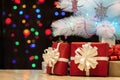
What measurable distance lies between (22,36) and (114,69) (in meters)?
1.71

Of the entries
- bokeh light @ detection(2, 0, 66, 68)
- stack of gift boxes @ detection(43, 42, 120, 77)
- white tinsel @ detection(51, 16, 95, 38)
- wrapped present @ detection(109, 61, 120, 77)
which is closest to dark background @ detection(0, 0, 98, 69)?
bokeh light @ detection(2, 0, 66, 68)

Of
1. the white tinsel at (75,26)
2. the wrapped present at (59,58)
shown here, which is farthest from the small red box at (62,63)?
the white tinsel at (75,26)

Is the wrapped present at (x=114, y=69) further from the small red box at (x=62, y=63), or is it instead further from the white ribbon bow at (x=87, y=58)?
the small red box at (x=62, y=63)

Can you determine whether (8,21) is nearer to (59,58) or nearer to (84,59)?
(59,58)

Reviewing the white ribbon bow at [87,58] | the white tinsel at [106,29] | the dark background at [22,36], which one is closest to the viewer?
the white ribbon bow at [87,58]

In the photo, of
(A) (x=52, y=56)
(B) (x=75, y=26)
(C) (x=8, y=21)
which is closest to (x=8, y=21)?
(C) (x=8, y=21)

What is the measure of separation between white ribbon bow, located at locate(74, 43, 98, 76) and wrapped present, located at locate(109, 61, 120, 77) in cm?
11

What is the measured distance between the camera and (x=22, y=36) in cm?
334

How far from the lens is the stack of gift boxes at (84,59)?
1757 millimetres

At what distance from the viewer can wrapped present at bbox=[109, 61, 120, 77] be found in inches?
70.6

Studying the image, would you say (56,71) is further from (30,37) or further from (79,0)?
(30,37)

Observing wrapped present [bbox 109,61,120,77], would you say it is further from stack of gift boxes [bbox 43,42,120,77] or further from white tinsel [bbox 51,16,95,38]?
white tinsel [bbox 51,16,95,38]

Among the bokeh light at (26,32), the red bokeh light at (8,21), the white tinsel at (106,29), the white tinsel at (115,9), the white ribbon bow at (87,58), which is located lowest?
the white ribbon bow at (87,58)

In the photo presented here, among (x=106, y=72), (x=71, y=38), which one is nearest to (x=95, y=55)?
(x=106, y=72)
